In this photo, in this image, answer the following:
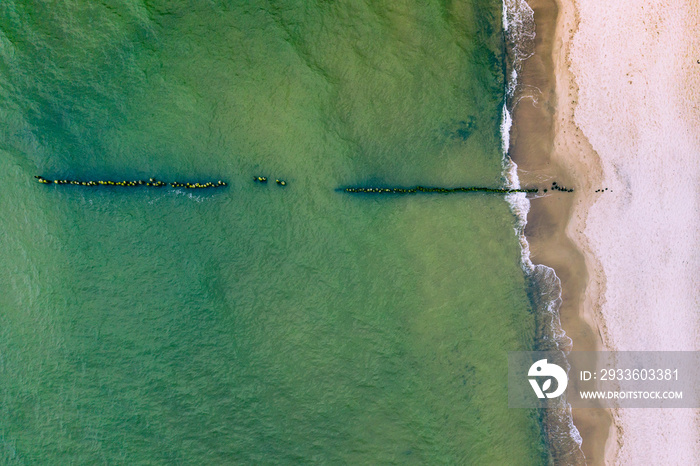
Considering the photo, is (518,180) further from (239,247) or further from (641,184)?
(239,247)

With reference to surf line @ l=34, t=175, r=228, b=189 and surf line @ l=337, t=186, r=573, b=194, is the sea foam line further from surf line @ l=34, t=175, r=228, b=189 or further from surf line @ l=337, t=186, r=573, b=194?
surf line @ l=34, t=175, r=228, b=189

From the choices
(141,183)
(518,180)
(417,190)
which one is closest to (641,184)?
(518,180)

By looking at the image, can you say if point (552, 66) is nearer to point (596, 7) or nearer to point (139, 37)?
point (596, 7)

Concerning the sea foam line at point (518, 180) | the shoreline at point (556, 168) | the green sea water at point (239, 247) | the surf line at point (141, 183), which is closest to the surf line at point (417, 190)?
the green sea water at point (239, 247)

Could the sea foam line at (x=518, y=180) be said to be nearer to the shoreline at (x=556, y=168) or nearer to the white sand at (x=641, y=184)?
the shoreline at (x=556, y=168)

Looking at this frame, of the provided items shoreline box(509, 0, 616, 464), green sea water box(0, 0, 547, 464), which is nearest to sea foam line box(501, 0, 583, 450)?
shoreline box(509, 0, 616, 464)

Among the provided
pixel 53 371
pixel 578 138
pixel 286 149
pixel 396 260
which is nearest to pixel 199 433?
pixel 53 371

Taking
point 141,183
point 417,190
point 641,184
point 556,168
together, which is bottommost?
point 417,190
